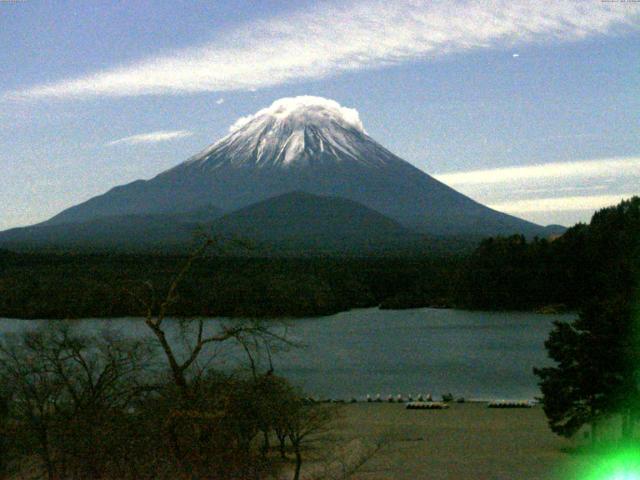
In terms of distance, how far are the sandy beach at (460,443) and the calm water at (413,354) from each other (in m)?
1.79

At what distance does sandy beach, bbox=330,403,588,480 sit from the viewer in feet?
29.3

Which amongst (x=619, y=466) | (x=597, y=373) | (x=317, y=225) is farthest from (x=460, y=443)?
(x=317, y=225)

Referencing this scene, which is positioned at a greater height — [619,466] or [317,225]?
Answer: [317,225]

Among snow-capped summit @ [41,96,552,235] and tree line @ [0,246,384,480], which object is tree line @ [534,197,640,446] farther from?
snow-capped summit @ [41,96,552,235]

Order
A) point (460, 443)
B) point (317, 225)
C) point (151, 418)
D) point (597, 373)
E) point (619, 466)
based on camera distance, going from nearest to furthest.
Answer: point (151, 418) → point (619, 466) → point (597, 373) → point (460, 443) → point (317, 225)

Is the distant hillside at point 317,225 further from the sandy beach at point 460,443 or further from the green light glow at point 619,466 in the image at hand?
the green light glow at point 619,466

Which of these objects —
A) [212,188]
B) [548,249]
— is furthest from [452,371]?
[212,188]

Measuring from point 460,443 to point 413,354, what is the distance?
10.4 meters

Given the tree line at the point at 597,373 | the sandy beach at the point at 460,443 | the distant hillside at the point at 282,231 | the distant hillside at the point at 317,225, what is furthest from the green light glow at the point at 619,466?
the distant hillside at the point at 317,225

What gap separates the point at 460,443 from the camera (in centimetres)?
1065

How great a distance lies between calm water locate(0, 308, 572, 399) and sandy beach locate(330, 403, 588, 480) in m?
1.79

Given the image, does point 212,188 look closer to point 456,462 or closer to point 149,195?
point 149,195

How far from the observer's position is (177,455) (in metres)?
4.97

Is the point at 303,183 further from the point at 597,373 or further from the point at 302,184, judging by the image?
the point at 597,373
